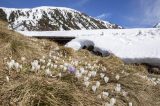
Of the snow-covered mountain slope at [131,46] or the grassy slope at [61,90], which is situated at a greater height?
the snow-covered mountain slope at [131,46]

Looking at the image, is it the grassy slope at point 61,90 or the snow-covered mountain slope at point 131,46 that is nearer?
the grassy slope at point 61,90

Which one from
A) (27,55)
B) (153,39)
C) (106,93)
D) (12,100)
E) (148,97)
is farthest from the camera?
(153,39)

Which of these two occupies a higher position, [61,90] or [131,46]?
[131,46]

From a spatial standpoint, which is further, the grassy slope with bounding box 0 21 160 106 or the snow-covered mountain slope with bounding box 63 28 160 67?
the snow-covered mountain slope with bounding box 63 28 160 67

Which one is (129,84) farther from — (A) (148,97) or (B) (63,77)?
(B) (63,77)

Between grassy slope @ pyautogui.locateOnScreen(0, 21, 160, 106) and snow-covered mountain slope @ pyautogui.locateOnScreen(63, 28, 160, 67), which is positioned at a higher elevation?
snow-covered mountain slope @ pyautogui.locateOnScreen(63, 28, 160, 67)

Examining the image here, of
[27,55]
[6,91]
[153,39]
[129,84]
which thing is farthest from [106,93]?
[153,39]

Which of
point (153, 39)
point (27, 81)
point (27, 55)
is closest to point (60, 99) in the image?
point (27, 81)

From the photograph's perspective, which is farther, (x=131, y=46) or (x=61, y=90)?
(x=131, y=46)

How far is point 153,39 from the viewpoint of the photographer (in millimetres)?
11492

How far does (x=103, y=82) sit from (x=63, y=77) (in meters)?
0.70

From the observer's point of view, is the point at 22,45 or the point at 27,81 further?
the point at 22,45

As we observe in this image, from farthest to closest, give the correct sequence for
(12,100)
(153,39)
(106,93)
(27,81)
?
(153,39)
(106,93)
(27,81)
(12,100)

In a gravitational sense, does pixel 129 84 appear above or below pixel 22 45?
below
